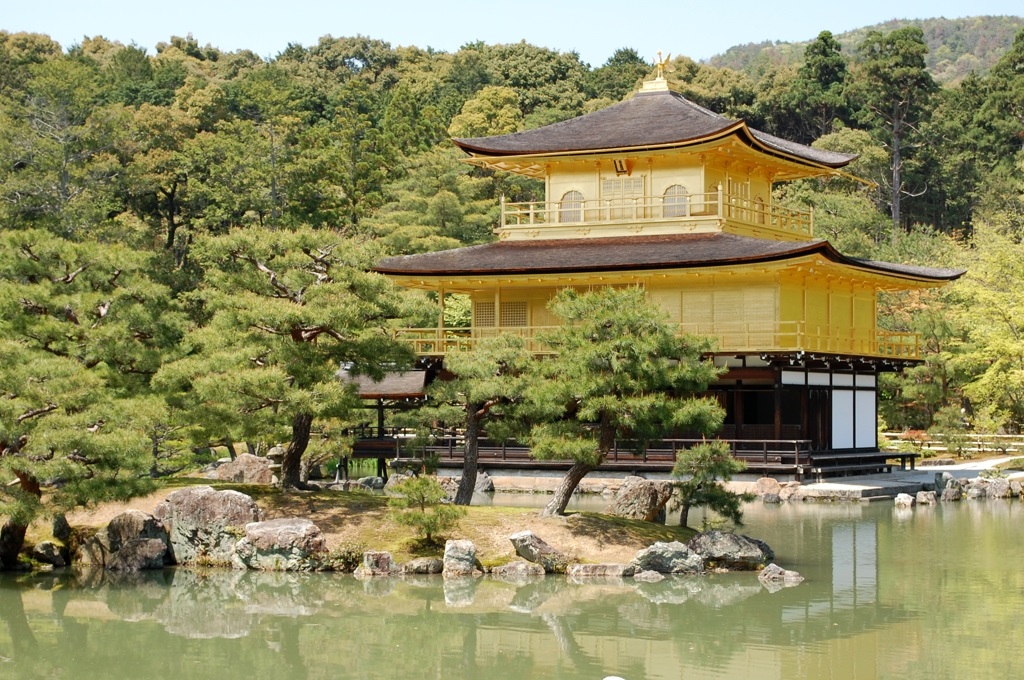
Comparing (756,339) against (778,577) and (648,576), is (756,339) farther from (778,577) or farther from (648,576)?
(648,576)

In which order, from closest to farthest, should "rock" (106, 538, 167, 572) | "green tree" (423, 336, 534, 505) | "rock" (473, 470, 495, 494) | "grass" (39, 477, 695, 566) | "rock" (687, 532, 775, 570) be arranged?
"rock" (687, 532, 775, 570) < "grass" (39, 477, 695, 566) < "rock" (106, 538, 167, 572) < "green tree" (423, 336, 534, 505) < "rock" (473, 470, 495, 494)

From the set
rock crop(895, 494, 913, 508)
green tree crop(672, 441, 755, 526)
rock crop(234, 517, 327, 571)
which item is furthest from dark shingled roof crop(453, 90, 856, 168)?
rock crop(234, 517, 327, 571)

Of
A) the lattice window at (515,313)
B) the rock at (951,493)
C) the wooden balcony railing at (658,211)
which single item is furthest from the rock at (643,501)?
the lattice window at (515,313)

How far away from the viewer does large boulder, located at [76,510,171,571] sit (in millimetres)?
18281

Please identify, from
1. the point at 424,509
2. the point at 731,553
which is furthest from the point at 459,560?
the point at 731,553

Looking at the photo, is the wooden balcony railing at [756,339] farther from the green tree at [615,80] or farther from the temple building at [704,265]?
the green tree at [615,80]

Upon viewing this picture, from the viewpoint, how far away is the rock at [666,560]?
17.6 meters

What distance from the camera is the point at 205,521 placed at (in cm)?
1850

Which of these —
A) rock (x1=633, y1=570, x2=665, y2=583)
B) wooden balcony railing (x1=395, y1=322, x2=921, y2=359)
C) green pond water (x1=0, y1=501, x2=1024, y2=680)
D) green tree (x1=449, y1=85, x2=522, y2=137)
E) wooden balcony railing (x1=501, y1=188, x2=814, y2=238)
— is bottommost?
green pond water (x1=0, y1=501, x2=1024, y2=680)

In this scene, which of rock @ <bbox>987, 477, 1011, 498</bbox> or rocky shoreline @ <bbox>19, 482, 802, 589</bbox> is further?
rock @ <bbox>987, 477, 1011, 498</bbox>

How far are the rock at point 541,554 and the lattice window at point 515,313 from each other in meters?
15.4

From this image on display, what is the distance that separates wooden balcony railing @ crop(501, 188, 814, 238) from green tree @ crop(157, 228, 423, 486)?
12.5 metres

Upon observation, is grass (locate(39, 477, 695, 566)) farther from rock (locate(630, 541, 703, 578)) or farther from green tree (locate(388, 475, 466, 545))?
rock (locate(630, 541, 703, 578))

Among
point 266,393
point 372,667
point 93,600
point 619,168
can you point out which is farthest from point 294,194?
point 372,667
